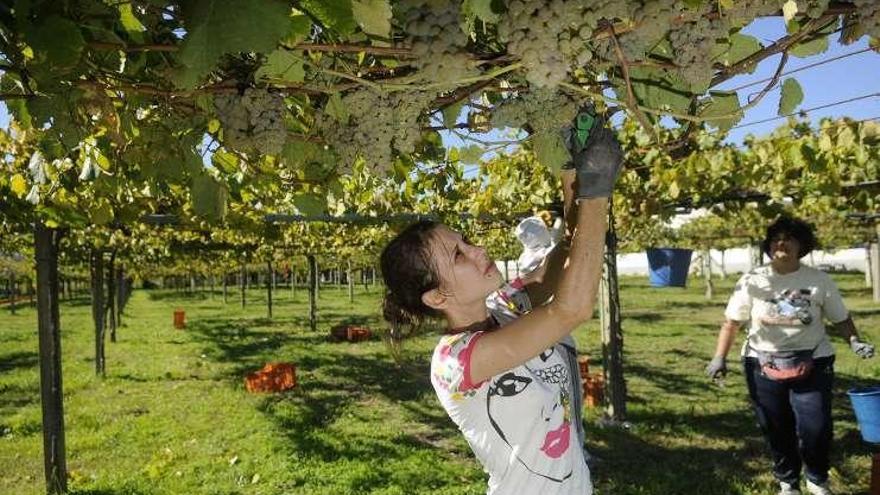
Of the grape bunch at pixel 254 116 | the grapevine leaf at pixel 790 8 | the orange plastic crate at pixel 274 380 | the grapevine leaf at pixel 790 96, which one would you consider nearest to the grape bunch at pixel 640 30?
the grapevine leaf at pixel 790 8

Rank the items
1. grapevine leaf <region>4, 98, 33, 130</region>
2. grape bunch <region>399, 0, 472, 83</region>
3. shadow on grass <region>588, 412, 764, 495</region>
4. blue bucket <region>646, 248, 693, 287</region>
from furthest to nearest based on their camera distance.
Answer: blue bucket <region>646, 248, 693, 287</region> → shadow on grass <region>588, 412, 764, 495</region> → grapevine leaf <region>4, 98, 33, 130</region> → grape bunch <region>399, 0, 472, 83</region>

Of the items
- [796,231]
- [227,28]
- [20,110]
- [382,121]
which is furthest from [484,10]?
[796,231]

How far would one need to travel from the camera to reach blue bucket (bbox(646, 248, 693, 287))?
30.7 ft

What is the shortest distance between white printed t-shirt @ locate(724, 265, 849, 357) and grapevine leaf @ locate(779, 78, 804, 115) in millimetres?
→ 2729

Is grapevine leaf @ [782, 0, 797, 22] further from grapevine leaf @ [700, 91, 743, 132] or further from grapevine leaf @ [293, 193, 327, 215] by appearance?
grapevine leaf @ [293, 193, 327, 215]

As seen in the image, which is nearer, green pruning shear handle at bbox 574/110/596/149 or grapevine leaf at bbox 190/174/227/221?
green pruning shear handle at bbox 574/110/596/149

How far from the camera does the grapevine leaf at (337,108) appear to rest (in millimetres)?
1783

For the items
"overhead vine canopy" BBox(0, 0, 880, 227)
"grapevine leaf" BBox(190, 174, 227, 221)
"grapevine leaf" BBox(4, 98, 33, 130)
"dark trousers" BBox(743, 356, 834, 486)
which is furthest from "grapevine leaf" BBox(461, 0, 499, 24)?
"dark trousers" BBox(743, 356, 834, 486)

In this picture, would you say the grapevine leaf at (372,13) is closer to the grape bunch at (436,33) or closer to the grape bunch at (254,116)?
the grape bunch at (436,33)

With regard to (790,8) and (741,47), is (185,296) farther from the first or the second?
(790,8)

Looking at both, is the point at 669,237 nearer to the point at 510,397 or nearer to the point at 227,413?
the point at 227,413

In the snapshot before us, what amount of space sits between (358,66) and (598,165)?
2.39 feet

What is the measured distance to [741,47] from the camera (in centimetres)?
166

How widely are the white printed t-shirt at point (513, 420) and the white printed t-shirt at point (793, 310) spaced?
2748 mm
